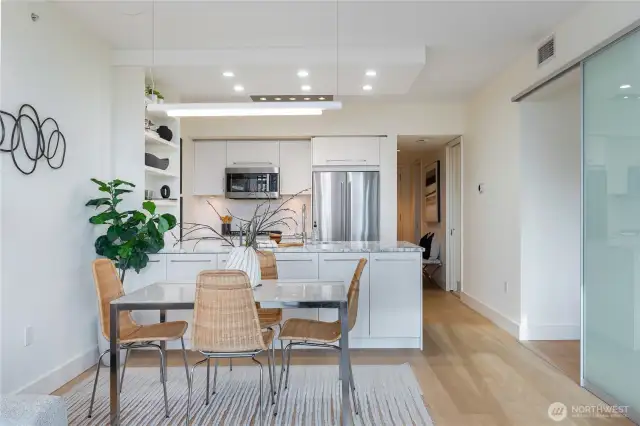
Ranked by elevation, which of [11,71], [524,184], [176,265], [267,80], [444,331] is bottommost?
[444,331]

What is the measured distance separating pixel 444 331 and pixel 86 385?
3.29 metres

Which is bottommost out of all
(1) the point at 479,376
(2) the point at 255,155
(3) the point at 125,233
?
(1) the point at 479,376

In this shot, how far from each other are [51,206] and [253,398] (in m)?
1.91

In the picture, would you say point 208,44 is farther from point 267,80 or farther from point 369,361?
point 369,361

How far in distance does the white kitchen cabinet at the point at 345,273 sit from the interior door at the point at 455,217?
322 cm

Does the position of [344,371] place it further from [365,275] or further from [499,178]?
[499,178]

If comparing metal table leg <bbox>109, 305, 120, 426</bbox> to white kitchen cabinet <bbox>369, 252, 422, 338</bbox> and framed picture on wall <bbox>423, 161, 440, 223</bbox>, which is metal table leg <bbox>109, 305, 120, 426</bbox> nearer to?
white kitchen cabinet <bbox>369, 252, 422, 338</bbox>

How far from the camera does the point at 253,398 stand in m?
2.90

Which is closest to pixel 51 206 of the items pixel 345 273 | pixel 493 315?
pixel 345 273

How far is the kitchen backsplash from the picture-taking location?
258 inches

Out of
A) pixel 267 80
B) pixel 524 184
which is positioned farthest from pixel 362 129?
pixel 524 184

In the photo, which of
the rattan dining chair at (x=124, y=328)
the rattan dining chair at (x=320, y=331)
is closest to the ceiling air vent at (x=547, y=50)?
the rattan dining chair at (x=320, y=331)

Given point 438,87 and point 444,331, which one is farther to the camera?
point 438,87

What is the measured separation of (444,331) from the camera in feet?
15.2
